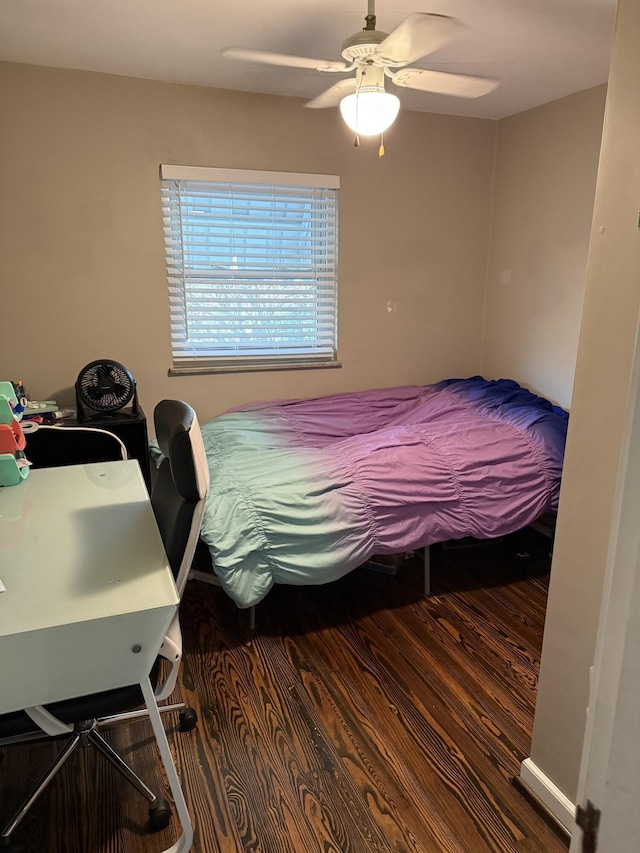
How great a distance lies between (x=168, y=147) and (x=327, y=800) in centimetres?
328

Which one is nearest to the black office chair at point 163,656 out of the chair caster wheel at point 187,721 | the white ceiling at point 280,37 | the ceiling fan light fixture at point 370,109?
the chair caster wheel at point 187,721

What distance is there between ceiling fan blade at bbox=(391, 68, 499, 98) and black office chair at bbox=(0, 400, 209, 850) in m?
1.55

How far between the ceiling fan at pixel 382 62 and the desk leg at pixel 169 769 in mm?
1947

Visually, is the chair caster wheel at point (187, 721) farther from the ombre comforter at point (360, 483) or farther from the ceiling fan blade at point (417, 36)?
the ceiling fan blade at point (417, 36)

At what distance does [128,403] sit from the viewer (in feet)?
10.7

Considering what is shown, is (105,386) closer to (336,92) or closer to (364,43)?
(336,92)

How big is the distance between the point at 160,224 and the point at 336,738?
2856 mm

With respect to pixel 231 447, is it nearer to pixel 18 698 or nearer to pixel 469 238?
pixel 18 698

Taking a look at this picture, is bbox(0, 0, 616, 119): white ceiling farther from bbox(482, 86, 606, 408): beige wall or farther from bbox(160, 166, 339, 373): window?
bbox(160, 166, 339, 373): window

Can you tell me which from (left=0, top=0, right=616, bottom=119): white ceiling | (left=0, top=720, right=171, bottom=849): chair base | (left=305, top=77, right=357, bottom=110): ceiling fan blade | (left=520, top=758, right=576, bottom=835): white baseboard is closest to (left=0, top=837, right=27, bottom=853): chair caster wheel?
(left=0, top=720, right=171, bottom=849): chair base

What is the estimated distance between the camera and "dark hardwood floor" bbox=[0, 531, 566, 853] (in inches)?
62.8

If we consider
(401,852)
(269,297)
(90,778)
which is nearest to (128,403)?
(269,297)

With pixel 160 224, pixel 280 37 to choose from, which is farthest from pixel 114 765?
pixel 280 37

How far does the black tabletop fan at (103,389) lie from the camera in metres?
3.07
